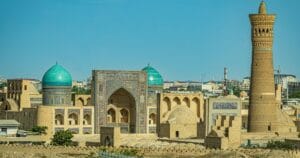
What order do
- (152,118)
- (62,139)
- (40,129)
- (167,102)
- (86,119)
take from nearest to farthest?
1. (62,139)
2. (40,129)
3. (86,119)
4. (167,102)
5. (152,118)

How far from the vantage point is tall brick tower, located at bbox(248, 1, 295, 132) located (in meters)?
43.3

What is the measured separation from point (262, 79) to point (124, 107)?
34.6ft

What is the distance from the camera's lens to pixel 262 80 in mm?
43250

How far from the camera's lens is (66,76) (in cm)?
5125

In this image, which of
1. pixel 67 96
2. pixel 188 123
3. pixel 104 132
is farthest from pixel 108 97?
pixel 104 132

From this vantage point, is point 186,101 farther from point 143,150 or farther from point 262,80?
point 143,150

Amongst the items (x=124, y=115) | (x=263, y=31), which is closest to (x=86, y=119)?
(x=124, y=115)

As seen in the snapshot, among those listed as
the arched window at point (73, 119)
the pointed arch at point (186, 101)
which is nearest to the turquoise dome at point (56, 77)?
the arched window at point (73, 119)

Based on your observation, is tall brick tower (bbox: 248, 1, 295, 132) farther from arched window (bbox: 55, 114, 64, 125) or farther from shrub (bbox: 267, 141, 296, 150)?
arched window (bbox: 55, 114, 64, 125)

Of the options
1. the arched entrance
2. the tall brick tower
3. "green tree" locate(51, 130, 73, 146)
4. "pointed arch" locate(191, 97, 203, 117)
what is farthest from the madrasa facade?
the tall brick tower

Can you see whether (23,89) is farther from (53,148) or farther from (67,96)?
(53,148)

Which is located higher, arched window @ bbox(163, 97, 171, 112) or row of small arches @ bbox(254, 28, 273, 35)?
row of small arches @ bbox(254, 28, 273, 35)

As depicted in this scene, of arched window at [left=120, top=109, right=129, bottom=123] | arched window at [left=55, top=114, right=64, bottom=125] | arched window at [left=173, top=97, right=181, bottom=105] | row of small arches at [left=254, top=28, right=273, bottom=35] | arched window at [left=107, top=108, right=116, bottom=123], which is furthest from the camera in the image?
arched window at [left=173, top=97, right=181, bottom=105]

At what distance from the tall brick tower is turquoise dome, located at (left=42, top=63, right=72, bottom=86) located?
12.1m
